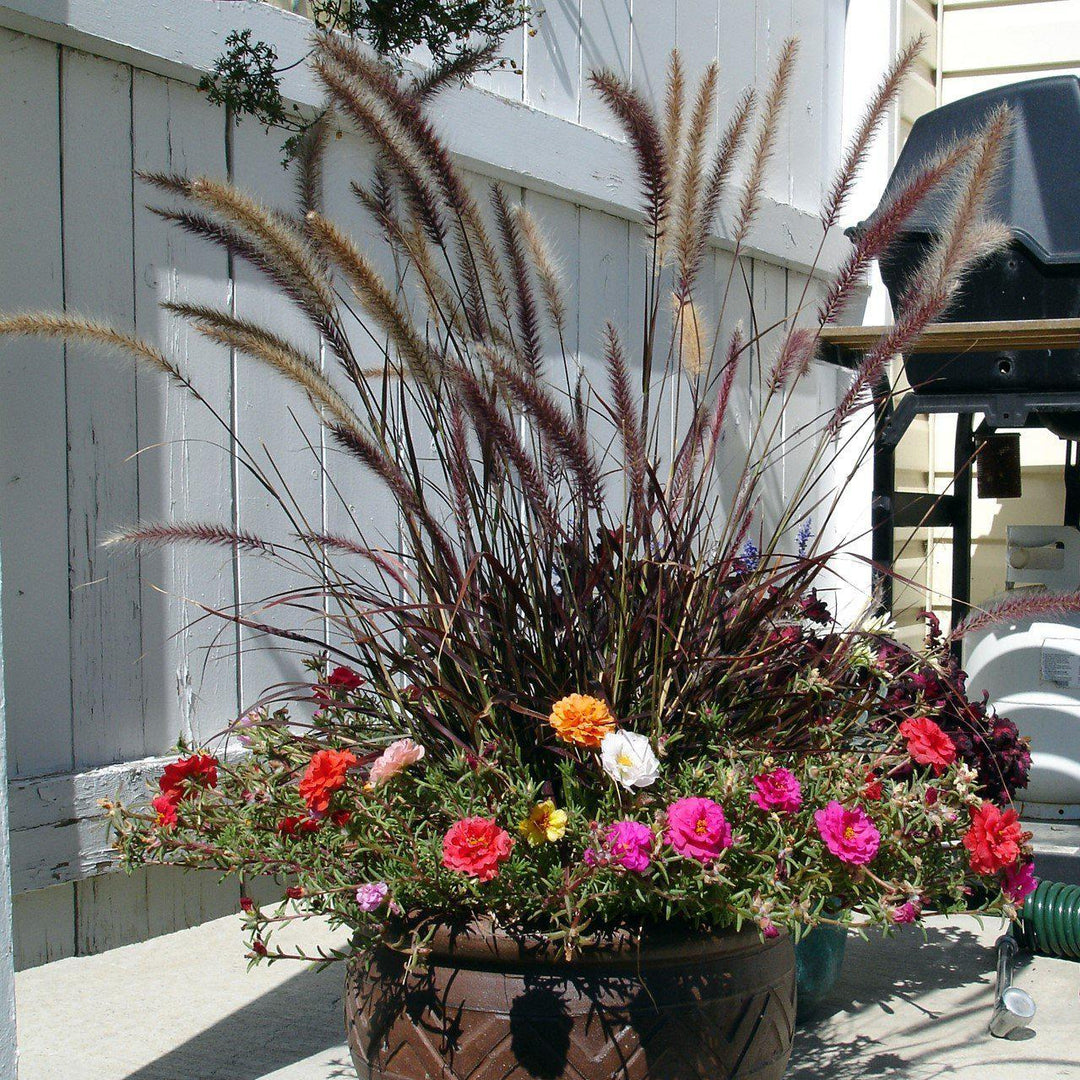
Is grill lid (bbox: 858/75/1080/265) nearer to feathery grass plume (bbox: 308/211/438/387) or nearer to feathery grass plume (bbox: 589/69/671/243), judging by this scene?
feathery grass plume (bbox: 589/69/671/243)

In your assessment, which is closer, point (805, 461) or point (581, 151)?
point (581, 151)

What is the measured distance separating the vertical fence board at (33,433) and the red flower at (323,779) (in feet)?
2.69

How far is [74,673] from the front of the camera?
2053 mm

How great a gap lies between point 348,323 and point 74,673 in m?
0.90

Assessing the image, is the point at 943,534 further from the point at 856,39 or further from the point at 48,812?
the point at 48,812

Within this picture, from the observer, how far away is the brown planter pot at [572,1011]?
1.31m

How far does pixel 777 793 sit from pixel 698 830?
14 cm

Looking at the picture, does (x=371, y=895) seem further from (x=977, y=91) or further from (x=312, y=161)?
(x=977, y=91)

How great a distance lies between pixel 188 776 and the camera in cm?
156

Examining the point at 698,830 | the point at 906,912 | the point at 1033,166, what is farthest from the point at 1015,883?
the point at 1033,166

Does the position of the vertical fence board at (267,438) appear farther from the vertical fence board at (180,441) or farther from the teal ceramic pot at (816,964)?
the teal ceramic pot at (816,964)

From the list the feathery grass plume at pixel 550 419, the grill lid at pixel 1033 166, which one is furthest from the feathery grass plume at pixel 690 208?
the grill lid at pixel 1033 166

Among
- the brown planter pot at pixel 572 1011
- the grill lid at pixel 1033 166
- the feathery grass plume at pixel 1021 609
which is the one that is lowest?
the brown planter pot at pixel 572 1011

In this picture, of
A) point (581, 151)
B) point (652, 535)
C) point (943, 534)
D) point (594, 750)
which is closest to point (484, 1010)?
point (594, 750)
